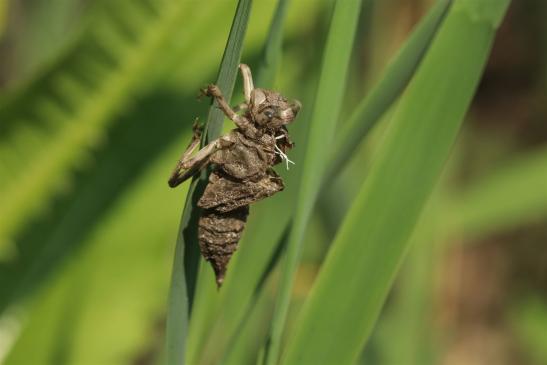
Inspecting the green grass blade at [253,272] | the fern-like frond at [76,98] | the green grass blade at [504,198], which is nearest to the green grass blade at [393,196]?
the green grass blade at [253,272]

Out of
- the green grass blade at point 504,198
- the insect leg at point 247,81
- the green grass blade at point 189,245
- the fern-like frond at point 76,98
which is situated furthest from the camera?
the green grass blade at point 504,198

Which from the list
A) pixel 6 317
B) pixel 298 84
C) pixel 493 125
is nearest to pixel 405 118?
pixel 298 84

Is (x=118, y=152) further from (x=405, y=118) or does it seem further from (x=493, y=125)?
(x=493, y=125)

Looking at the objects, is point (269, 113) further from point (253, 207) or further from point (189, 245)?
point (253, 207)

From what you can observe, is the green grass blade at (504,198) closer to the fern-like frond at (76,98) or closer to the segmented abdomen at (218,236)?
the fern-like frond at (76,98)

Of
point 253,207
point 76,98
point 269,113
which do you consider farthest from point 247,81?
point 253,207

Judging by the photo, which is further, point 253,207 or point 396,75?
point 253,207

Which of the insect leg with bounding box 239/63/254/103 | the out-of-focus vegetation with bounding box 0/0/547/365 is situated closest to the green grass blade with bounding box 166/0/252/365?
the out-of-focus vegetation with bounding box 0/0/547/365
